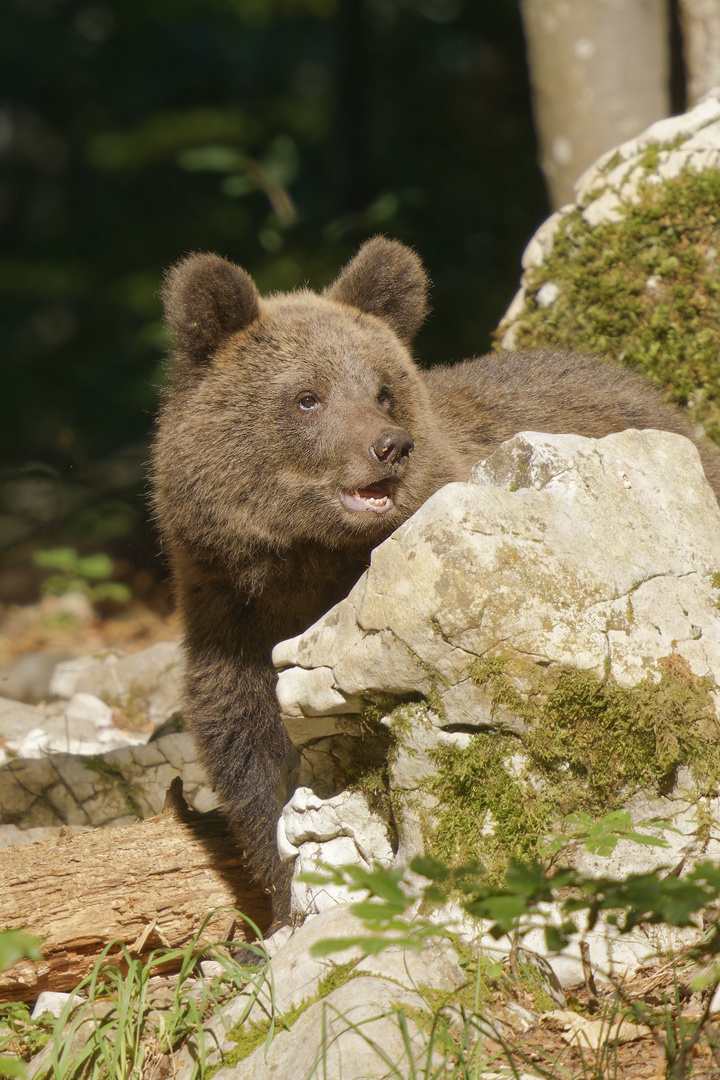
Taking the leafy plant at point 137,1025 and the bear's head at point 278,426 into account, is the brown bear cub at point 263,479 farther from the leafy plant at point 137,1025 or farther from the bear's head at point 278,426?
the leafy plant at point 137,1025

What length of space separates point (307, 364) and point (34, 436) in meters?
7.52

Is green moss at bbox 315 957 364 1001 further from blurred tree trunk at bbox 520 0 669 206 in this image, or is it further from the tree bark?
blurred tree trunk at bbox 520 0 669 206

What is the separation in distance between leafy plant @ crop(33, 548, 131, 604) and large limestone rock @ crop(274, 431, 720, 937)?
6142mm

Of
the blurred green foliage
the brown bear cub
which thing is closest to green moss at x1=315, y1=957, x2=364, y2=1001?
the brown bear cub

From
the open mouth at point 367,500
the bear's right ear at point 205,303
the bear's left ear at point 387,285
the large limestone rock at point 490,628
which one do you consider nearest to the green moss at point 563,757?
the large limestone rock at point 490,628

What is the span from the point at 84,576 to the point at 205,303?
5.79 m

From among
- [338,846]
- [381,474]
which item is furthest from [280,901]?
[381,474]

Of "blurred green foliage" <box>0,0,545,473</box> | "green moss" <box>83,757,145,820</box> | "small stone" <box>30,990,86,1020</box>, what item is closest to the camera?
"small stone" <box>30,990,86,1020</box>

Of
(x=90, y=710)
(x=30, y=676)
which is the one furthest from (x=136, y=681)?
(x=30, y=676)

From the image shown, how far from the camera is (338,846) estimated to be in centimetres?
380

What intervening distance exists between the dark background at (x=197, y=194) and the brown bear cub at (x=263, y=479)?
4606 mm

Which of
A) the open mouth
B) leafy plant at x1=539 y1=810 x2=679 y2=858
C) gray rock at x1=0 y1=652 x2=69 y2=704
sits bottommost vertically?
gray rock at x1=0 y1=652 x2=69 y2=704

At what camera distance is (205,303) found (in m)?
4.48

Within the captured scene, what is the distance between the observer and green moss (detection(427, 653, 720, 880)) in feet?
11.0
